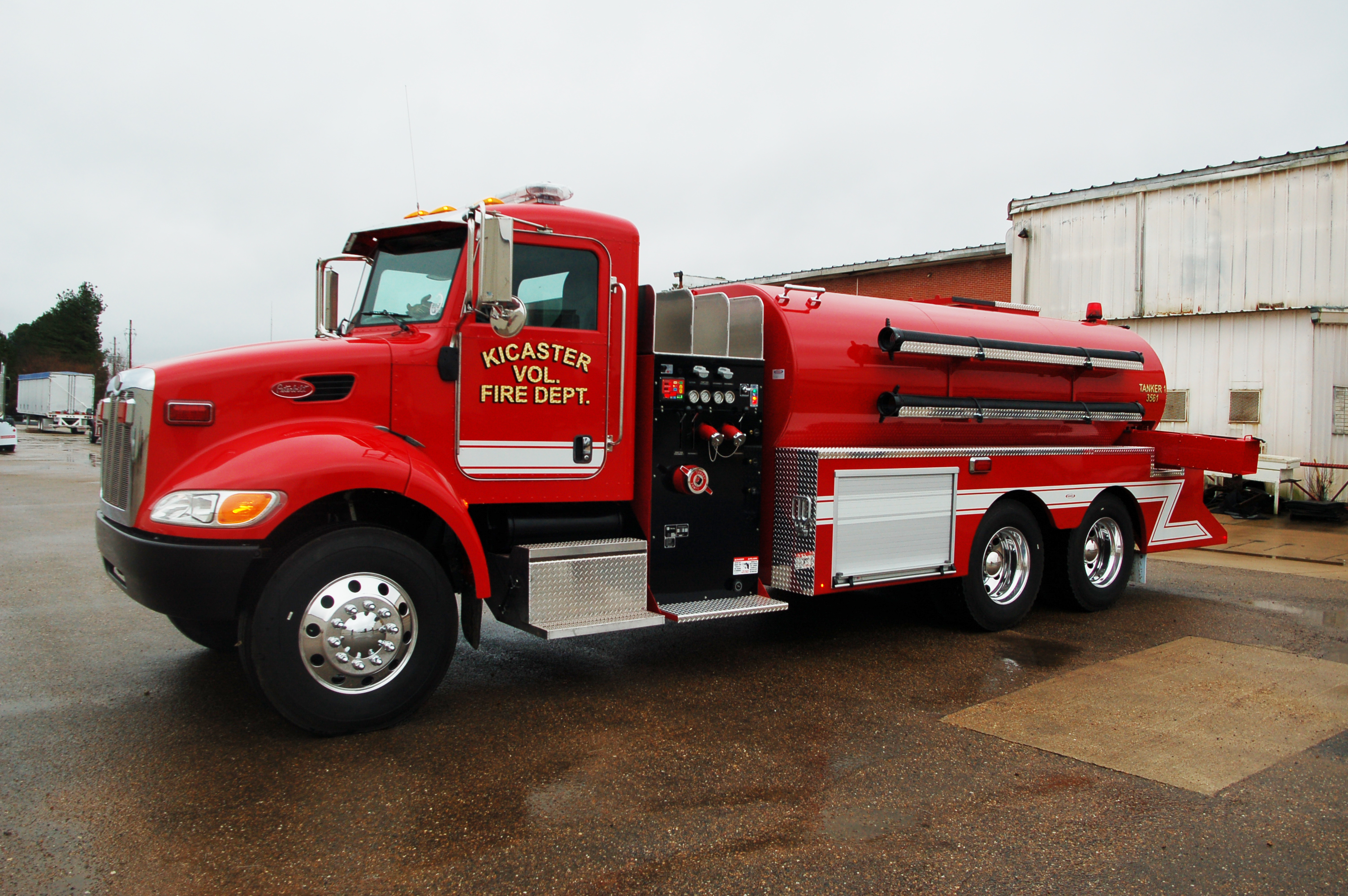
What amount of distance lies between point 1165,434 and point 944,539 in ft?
11.4

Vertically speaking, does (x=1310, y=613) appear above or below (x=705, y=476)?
below

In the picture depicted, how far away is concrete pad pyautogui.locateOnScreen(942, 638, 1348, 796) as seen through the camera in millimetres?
4535

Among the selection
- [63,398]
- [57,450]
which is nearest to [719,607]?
[57,450]

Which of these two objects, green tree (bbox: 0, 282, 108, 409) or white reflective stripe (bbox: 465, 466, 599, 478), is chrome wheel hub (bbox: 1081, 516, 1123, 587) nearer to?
white reflective stripe (bbox: 465, 466, 599, 478)

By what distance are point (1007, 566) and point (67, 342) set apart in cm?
8948

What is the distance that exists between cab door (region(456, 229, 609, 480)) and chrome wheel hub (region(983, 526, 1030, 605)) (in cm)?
360

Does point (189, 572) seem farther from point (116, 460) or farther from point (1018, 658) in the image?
point (1018, 658)

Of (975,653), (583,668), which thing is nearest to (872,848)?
(583,668)

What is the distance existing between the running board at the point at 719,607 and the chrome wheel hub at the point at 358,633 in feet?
5.16

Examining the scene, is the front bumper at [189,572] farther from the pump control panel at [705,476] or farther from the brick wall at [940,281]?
the brick wall at [940,281]

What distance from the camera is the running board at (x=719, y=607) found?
5.58 meters

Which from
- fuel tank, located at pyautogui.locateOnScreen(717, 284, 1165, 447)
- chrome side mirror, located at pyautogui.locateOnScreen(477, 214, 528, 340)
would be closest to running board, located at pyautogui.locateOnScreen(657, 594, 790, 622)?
fuel tank, located at pyautogui.locateOnScreen(717, 284, 1165, 447)

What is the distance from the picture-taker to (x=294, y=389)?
4.70 meters

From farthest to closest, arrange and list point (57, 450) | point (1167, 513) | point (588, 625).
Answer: point (57, 450), point (1167, 513), point (588, 625)
